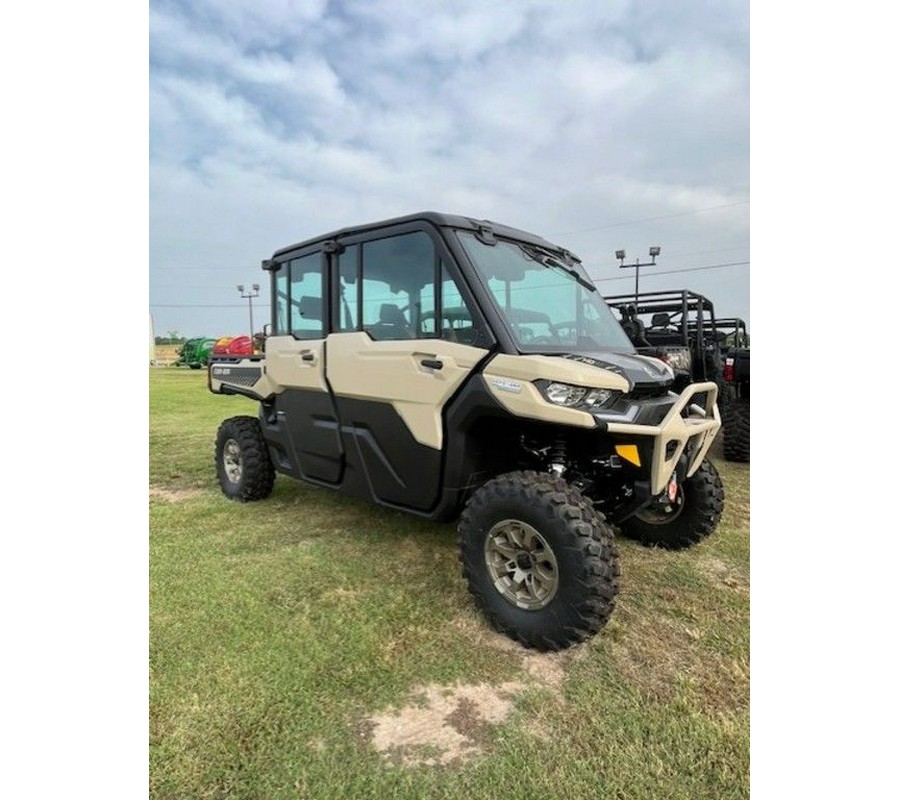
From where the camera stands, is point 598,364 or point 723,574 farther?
point 723,574

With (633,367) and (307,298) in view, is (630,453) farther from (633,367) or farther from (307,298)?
(307,298)

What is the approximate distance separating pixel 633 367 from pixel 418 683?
178cm

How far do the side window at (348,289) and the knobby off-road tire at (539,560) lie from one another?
146 centimetres

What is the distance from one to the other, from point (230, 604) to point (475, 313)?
1.98 metres

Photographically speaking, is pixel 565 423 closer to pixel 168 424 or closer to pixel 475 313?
pixel 475 313

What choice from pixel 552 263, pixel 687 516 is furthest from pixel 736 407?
pixel 552 263

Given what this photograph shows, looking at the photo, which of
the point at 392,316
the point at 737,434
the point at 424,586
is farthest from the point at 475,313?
the point at 737,434

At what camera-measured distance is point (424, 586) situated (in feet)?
9.76

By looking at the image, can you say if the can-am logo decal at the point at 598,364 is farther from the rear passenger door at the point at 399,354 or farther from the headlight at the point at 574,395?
the rear passenger door at the point at 399,354

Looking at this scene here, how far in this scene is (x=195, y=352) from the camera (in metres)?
27.1

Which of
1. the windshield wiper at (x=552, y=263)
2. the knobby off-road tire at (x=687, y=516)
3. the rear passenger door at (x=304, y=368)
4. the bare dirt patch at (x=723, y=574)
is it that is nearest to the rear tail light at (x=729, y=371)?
the knobby off-road tire at (x=687, y=516)

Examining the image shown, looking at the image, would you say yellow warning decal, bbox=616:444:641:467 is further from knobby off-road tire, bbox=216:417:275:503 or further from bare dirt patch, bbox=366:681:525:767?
knobby off-road tire, bbox=216:417:275:503

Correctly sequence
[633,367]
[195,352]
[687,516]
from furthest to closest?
[195,352], [687,516], [633,367]

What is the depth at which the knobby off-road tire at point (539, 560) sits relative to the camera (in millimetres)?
2248
